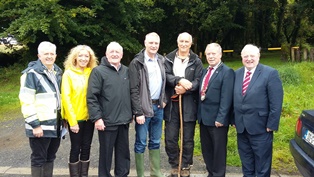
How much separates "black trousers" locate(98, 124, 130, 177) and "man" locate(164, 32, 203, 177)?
679 millimetres

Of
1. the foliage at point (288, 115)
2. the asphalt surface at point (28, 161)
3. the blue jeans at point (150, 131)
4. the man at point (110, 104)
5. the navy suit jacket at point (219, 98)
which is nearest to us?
the man at point (110, 104)

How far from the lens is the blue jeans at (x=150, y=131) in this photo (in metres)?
4.42

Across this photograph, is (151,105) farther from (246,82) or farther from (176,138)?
(246,82)

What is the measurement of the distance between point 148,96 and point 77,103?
0.94 m

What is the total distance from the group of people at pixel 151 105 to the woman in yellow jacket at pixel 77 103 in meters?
0.01

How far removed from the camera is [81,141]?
428 centimetres

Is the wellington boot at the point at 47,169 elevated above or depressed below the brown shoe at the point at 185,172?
above

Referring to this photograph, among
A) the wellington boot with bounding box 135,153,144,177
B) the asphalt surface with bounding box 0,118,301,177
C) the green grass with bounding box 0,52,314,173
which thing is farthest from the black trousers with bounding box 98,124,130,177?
the green grass with bounding box 0,52,314,173

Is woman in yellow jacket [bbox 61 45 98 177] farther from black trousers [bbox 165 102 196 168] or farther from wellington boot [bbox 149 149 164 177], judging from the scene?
black trousers [bbox 165 102 196 168]

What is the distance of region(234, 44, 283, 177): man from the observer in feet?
12.5

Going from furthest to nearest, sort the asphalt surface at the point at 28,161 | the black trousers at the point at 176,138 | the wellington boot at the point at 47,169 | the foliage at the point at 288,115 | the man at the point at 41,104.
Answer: the foliage at the point at 288,115 → the asphalt surface at the point at 28,161 → the black trousers at the point at 176,138 → the wellington boot at the point at 47,169 → the man at the point at 41,104

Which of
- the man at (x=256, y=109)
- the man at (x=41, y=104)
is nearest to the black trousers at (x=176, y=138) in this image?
the man at (x=256, y=109)

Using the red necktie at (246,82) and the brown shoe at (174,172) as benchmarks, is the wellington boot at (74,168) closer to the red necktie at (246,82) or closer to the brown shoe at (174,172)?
the brown shoe at (174,172)

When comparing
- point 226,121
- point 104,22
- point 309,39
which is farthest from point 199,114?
point 309,39
